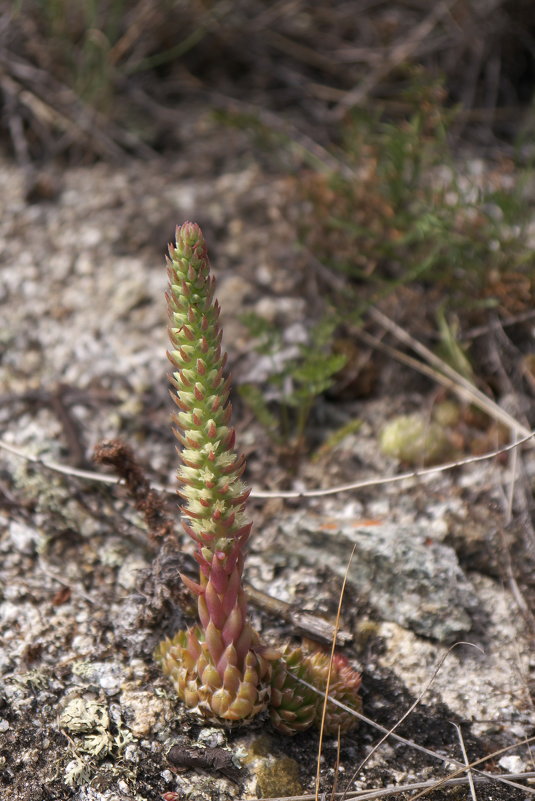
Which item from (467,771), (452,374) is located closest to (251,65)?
(452,374)

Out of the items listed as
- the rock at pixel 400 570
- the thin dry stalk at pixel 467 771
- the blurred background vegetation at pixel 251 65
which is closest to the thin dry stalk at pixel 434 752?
the thin dry stalk at pixel 467 771

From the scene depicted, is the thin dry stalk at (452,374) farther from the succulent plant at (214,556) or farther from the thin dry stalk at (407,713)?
the succulent plant at (214,556)

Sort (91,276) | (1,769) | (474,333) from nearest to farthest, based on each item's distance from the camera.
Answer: (1,769) < (474,333) < (91,276)

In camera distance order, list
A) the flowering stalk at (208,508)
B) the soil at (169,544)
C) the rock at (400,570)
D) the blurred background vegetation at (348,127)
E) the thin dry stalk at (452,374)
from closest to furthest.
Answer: the flowering stalk at (208,508)
the soil at (169,544)
the rock at (400,570)
the thin dry stalk at (452,374)
the blurred background vegetation at (348,127)

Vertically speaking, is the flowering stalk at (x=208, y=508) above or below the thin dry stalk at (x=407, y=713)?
above

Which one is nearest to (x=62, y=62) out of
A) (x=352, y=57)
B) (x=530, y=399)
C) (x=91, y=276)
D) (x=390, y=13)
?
(x=91, y=276)

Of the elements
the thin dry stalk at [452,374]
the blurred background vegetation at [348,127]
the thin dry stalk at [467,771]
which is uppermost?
the blurred background vegetation at [348,127]

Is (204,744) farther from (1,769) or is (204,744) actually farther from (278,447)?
(278,447)
